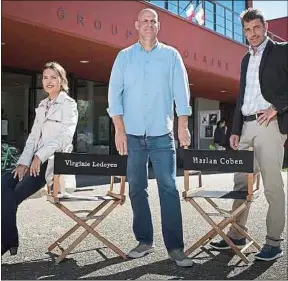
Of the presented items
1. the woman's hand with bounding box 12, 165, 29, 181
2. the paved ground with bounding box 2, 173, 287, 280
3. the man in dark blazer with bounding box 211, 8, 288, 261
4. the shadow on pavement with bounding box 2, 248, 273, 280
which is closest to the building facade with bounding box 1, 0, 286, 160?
the paved ground with bounding box 2, 173, 287, 280

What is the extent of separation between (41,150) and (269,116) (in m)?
1.86

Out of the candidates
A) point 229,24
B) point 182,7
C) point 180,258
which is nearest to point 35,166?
point 180,258

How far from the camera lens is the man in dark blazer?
12.6ft

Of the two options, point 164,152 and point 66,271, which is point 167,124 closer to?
point 164,152

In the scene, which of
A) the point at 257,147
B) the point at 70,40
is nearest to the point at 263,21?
the point at 257,147

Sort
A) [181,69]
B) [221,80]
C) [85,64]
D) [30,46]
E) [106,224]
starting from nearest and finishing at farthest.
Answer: [181,69], [106,224], [30,46], [85,64], [221,80]

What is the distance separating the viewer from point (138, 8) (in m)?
10.9

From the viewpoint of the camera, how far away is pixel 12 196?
369 centimetres

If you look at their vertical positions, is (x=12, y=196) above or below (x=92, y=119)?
below

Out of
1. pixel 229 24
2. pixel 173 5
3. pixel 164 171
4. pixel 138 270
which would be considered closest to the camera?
pixel 138 270

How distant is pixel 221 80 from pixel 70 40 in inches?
290

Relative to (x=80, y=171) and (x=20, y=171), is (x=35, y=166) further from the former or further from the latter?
(x=80, y=171)

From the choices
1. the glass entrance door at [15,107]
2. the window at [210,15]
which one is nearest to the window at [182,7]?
the window at [210,15]

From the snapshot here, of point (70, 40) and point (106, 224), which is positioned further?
point (70, 40)
